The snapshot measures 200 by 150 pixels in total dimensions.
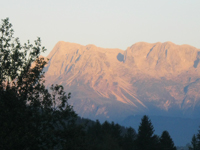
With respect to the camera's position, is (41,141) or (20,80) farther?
(20,80)

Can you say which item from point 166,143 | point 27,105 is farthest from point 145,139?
point 27,105

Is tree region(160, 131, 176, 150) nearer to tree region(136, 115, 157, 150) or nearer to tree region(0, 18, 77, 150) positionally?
tree region(136, 115, 157, 150)

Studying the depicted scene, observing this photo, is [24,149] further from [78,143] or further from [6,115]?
[78,143]

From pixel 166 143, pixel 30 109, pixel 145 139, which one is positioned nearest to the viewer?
pixel 30 109

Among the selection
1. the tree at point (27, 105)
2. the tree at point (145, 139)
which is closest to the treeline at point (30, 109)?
the tree at point (27, 105)

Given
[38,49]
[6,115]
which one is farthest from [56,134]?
[38,49]

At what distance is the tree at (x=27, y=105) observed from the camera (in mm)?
31141

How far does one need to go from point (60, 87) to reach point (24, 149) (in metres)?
8.80

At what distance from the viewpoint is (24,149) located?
30.4m

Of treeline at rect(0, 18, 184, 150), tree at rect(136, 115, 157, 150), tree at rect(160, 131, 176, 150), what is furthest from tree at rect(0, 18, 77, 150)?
tree at rect(160, 131, 176, 150)

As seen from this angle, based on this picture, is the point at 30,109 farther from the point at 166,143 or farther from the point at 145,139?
the point at 166,143

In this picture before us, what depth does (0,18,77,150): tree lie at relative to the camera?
31.1 metres

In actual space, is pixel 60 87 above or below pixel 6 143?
above

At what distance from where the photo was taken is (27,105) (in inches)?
1377
